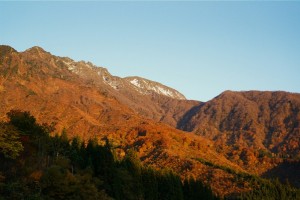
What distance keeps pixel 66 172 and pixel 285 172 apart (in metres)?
161

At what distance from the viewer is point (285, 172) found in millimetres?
192125

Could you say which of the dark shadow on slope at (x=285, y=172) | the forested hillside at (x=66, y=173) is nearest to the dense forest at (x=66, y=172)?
the forested hillside at (x=66, y=173)

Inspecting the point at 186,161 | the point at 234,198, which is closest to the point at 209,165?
→ the point at 186,161

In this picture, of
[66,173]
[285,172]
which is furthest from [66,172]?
[285,172]

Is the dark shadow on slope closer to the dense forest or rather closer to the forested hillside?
the dense forest

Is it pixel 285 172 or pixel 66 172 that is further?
pixel 285 172

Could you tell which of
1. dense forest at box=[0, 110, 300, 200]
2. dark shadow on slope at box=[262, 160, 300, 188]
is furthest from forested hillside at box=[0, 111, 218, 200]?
dark shadow on slope at box=[262, 160, 300, 188]

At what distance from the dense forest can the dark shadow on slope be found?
322 feet

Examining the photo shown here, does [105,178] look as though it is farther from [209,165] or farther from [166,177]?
[209,165]

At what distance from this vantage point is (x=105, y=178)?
7131cm

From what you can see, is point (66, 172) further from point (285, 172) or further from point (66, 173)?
point (285, 172)

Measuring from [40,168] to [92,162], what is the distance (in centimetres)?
1823

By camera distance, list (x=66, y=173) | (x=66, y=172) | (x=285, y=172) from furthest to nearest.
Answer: (x=285, y=172)
(x=66, y=172)
(x=66, y=173)

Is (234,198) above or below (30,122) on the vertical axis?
below
